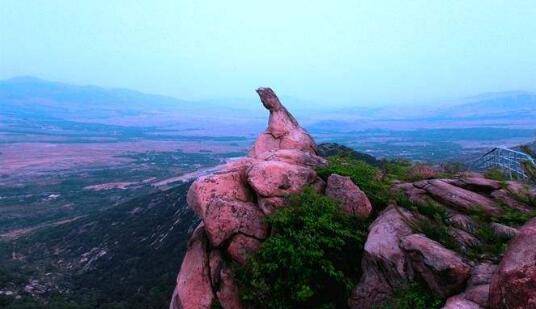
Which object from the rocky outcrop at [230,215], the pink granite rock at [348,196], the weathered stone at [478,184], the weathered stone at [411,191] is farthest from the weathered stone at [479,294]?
the weathered stone at [478,184]

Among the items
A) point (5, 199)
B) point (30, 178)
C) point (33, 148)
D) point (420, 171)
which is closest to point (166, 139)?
point (33, 148)

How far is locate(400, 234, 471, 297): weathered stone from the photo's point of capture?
6.49 m

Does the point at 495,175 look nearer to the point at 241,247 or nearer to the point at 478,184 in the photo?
the point at 478,184

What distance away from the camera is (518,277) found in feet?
17.3

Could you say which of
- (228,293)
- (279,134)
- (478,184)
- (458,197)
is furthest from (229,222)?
(478,184)

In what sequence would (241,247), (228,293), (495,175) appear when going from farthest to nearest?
(495,175) < (241,247) < (228,293)

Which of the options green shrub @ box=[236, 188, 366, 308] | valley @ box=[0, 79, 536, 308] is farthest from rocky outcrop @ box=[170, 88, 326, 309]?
valley @ box=[0, 79, 536, 308]

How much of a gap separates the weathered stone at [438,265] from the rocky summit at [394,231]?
0.05ft

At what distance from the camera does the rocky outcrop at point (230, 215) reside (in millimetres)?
8742

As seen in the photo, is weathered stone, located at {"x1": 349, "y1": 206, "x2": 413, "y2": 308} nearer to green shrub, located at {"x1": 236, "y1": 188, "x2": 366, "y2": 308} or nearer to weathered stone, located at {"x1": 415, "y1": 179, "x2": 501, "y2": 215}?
green shrub, located at {"x1": 236, "y1": 188, "x2": 366, "y2": 308}

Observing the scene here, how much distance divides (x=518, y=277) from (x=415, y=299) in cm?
172

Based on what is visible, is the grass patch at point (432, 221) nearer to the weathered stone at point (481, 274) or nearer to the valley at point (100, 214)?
the weathered stone at point (481, 274)

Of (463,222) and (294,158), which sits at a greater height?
(294,158)

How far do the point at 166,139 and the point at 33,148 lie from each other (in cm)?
4056
